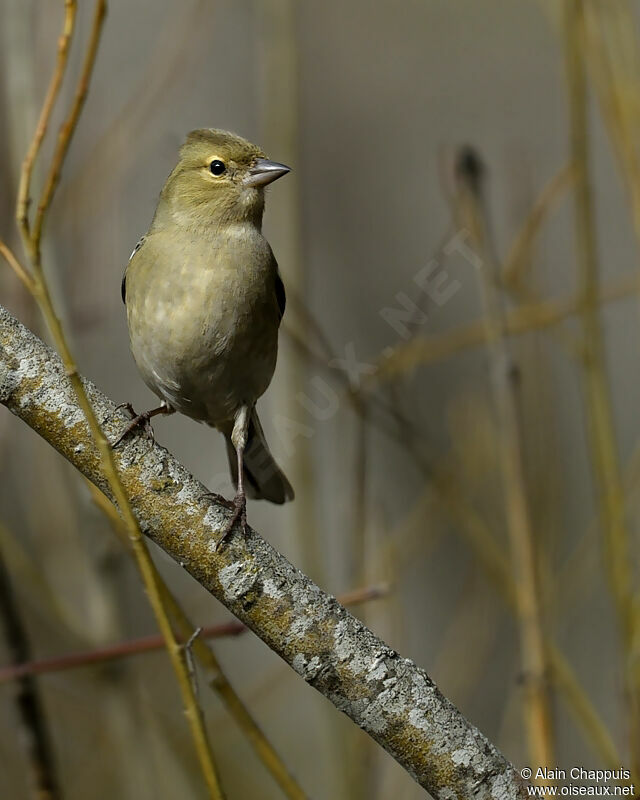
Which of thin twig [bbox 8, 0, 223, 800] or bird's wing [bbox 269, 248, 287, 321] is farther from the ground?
bird's wing [bbox 269, 248, 287, 321]

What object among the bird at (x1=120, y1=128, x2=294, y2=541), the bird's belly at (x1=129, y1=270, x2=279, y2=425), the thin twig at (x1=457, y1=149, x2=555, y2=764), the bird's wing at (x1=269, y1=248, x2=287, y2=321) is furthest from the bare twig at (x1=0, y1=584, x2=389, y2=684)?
the bird's wing at (x1=269, y1=248, x2=287, y2=321)

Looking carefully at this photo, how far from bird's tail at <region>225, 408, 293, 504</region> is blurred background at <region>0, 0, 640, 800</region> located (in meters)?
0.22

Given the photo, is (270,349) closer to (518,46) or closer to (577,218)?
(577,218)

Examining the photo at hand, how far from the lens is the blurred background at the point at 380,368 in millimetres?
2609

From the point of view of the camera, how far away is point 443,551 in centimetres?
618

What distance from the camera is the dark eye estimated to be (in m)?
3.09

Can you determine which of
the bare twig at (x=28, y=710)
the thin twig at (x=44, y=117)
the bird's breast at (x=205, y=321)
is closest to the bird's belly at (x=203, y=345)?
the bird's breast at (x=205, y=321)

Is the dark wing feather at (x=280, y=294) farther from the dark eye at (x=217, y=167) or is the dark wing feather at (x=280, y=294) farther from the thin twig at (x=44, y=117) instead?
the thin twig at (x=44, y=117)

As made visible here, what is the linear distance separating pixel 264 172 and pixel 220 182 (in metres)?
0.15

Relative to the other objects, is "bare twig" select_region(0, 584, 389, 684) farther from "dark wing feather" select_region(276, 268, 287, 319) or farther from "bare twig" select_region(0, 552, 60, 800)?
"dark wing feather" select_region(276, 268, 287, 319)

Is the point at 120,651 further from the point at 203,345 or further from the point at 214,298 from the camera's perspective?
the point at 214,298

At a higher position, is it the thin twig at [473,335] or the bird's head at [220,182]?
the bird's head at [220,182]

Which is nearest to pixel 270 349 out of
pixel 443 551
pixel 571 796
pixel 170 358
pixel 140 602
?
pixel 170 358

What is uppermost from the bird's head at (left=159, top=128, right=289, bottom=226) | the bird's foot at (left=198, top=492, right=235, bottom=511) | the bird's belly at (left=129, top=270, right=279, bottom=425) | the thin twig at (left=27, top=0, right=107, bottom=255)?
the bird's head at (left=159, top=128, right=289, bottom=226)
